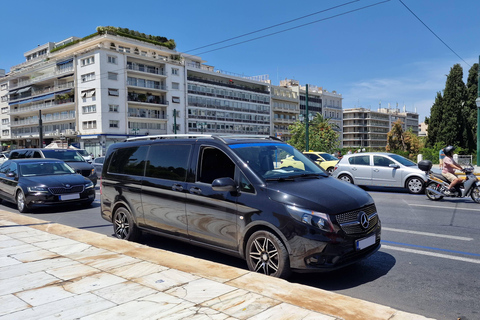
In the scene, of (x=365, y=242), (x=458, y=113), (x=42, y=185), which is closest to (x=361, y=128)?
(x=458, y=113)

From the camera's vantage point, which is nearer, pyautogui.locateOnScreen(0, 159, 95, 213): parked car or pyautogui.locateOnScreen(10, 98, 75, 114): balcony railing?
pyautogui.locateOnScreen(0, 159, 95, 213): parked car

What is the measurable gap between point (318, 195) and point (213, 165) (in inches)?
62.2

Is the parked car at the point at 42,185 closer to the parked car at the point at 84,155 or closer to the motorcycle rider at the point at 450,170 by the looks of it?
the motorcycle rider at the point at 450,170

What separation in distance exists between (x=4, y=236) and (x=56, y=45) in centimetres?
7960

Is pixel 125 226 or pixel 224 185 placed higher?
pixel 224 185

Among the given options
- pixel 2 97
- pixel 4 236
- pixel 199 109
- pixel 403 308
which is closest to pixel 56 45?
pixel 2 97

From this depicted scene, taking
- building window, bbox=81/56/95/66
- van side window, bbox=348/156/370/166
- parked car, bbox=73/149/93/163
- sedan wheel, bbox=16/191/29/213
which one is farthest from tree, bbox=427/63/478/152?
building window, bbox=81/56/95/66

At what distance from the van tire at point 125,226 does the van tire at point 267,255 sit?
2633mm

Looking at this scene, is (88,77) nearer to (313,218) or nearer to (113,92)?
(113,92)

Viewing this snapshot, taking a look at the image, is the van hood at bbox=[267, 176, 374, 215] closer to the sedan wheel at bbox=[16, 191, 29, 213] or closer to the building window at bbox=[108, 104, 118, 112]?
the sedan wheel at bbox=[16, 191, 29, 213]

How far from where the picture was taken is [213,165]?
17.9ft

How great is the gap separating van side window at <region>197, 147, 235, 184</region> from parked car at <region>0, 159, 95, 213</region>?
21.4ft

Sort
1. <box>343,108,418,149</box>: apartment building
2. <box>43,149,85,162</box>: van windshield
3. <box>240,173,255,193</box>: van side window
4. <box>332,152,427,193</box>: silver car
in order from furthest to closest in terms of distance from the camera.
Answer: <box>343,108,418,149</box>: apartment building
<box>43,149,85,162</box>: van windshield
<box>332,152,427,193</box>: silver car
<box>240,173,255,193</box>: van side window

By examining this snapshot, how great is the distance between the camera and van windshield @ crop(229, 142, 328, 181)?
5086 millimetres
